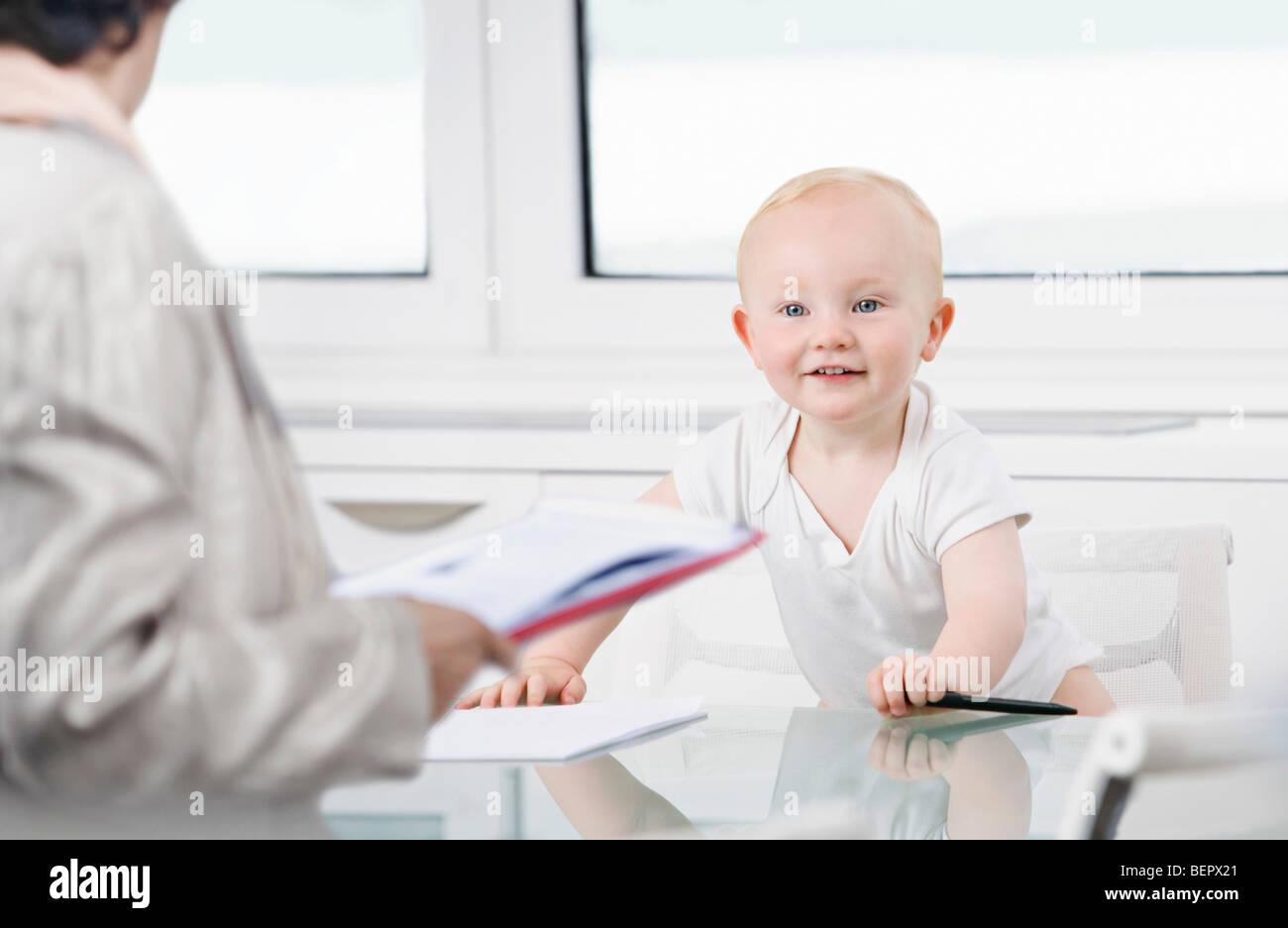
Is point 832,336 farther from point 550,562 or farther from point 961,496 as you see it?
point 550,562

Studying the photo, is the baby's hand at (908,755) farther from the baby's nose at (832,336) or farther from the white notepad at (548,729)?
the baby's nose at (832,336)

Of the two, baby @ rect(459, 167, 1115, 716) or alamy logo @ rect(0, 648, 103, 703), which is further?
baby @ rect(459, 167, 1115, 716)

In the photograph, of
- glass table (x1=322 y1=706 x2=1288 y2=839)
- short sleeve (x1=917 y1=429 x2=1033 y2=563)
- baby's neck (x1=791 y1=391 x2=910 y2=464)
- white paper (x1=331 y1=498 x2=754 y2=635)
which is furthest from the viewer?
baby's neck (x1=791 y1=391 x2=910 y2=464)

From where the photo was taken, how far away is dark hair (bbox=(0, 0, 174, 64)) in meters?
0.47

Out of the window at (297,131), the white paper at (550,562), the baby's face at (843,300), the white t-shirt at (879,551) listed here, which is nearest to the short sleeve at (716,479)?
the white t-shirt at (879,551)

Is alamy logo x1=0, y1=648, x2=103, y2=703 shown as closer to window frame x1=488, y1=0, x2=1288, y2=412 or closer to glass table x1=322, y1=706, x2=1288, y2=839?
glass table x1=322, y1=706, x2=1288, y2=839

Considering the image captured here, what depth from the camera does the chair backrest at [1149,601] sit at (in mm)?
1273

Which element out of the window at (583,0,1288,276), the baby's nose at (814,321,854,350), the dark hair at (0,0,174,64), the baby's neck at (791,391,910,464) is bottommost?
the baby's neck at (791,391,910,464)

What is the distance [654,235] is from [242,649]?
62.6 inches

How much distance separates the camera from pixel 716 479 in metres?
1.31

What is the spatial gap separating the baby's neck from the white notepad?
0.37m

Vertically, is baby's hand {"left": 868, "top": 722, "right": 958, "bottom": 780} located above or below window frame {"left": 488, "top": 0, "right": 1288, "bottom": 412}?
below
